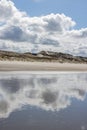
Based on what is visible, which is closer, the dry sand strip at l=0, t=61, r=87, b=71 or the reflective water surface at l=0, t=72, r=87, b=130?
the reflective water surface at l=0, t=72, r=87, b=130

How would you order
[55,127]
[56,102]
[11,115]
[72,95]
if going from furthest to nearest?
[72,95] < [56,102] < [11,115] < [55,127]

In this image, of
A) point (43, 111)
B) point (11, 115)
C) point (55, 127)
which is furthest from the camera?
point (43, 111)

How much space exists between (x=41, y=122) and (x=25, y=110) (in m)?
2.12

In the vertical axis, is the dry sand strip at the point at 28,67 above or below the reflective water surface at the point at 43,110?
below

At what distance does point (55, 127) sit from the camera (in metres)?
9.15

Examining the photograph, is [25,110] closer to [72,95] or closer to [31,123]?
[31,123]

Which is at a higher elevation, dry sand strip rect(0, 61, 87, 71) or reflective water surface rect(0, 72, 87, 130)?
reflective water surface rect(0, 72, 87, 130)

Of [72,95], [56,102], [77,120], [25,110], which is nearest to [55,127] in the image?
[77,120]

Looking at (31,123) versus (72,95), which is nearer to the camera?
(31,123)

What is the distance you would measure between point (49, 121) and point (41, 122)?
0.34m

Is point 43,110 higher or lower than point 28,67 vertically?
higher

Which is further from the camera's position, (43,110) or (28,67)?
(28,67)

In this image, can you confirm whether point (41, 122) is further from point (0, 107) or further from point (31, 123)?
point (0, 107)

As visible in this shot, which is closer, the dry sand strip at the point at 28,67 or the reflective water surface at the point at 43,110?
the reflective water surface at the point at 43,110
